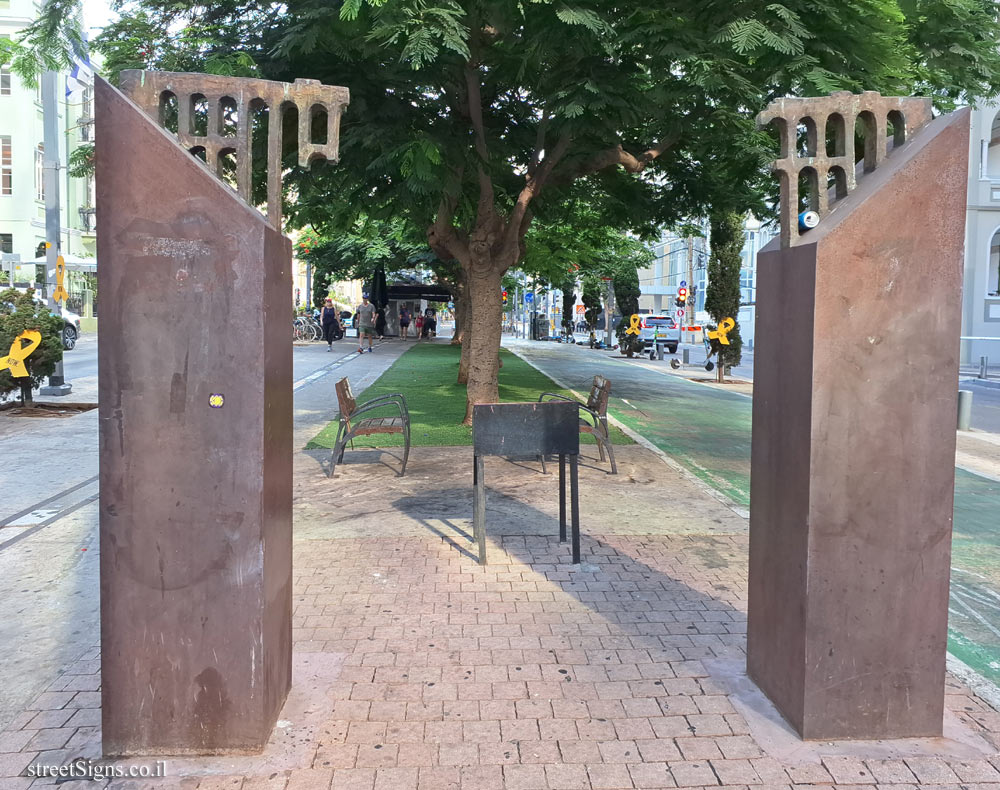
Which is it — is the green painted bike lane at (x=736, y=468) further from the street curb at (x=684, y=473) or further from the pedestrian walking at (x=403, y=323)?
the pedestrian walking at (x=403, y=323)

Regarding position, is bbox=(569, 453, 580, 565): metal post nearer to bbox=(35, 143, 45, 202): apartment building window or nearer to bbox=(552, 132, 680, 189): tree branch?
bbox=(552, 132, 680, 189): tree branch

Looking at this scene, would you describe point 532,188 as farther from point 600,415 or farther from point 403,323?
point 403,323

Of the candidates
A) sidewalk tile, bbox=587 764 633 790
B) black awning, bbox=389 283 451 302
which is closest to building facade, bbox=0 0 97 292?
black awning, bbox=389 283 451 302

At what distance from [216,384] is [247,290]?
0.37 meters

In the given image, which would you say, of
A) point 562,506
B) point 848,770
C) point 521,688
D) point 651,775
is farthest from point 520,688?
point 562,506

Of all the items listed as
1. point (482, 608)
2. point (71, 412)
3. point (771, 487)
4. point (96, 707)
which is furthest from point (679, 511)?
point (71, 412)

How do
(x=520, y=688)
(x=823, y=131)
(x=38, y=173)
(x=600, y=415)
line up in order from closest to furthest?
(x=823, y=131) → (x=520, y=688) → (x=600, y=415) → (x=38, y=173)

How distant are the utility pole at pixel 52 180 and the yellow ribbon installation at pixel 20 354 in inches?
80.3

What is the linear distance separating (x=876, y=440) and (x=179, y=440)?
8.70 ft

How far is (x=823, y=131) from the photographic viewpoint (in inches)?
142

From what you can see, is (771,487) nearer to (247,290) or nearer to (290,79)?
(247,290)

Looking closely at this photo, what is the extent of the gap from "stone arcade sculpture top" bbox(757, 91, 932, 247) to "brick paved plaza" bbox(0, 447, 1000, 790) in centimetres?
204

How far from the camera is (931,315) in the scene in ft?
11.3

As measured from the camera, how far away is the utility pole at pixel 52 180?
15.3m
